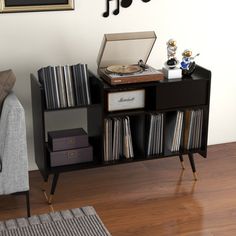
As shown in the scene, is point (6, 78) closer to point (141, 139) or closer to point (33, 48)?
point (33, 48)

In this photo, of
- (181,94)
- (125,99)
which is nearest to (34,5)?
(125,99)

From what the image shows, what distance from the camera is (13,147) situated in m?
2.77

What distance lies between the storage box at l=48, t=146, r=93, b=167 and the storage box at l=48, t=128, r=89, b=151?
28 mm

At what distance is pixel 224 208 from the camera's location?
10.0ft

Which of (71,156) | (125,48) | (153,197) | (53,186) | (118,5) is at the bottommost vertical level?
(153,197)

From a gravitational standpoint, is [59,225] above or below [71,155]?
below

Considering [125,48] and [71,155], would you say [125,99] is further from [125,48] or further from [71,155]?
[71,155]

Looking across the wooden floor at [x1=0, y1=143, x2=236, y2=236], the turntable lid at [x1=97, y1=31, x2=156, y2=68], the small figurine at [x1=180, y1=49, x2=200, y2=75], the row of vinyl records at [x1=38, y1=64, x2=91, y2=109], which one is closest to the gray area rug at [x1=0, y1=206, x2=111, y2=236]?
the wooden floor at [x1=0, y1=143, x2=236, y2=236]

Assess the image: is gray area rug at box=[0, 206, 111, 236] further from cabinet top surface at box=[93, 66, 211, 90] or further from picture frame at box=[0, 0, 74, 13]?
picture frame at box=[0, 0, 74, 13]

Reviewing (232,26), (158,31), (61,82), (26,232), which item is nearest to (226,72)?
(232,26)

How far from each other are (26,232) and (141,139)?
0.93 meters

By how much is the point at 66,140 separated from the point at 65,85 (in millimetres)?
344

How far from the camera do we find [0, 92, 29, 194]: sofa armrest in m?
2.73

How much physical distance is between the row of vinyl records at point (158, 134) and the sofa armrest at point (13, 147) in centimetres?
56
